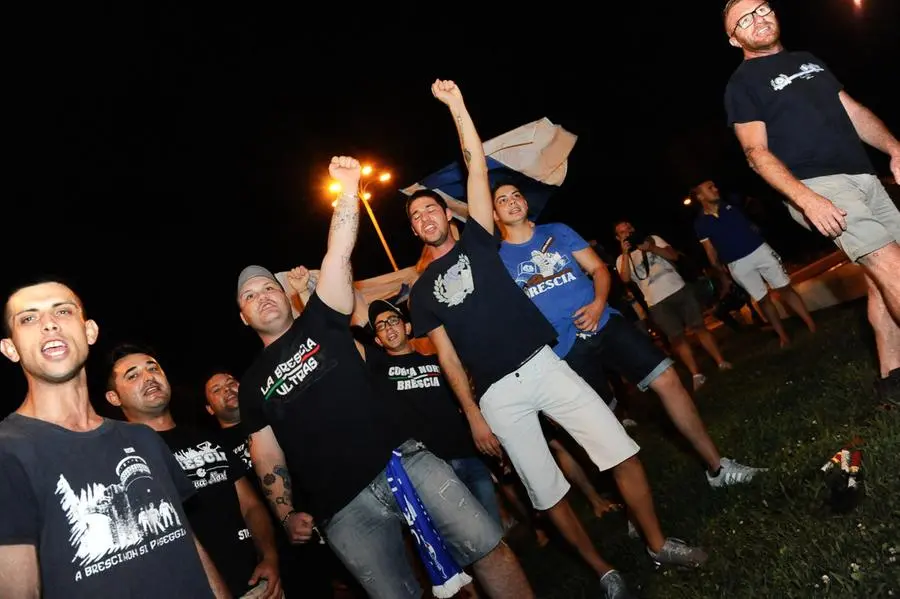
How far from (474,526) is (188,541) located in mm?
1464

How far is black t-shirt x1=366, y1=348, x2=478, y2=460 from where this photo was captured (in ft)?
17.4

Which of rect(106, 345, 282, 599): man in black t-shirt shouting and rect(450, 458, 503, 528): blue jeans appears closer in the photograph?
rect(106, 345, 282, 599): man in black t-shirt shouting

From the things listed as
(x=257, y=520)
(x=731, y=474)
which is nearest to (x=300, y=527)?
(x=257, y=520)

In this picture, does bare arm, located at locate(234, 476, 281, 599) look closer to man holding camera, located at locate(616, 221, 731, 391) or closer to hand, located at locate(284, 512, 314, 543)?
hand, located at locate(284, 512, 314, 543)

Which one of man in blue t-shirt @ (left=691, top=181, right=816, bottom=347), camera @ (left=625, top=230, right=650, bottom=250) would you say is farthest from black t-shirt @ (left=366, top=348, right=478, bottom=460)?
man in blue t-shirt @ (left=691, top=181, right=816, bottom=347)

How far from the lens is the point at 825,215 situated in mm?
3549

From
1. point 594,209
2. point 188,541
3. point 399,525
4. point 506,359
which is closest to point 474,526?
point 399,525

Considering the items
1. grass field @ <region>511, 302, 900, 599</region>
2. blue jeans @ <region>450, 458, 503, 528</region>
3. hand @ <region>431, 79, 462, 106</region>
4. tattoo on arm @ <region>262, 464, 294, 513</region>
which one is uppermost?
hand @ <region>431, 79, 462, 106</region>

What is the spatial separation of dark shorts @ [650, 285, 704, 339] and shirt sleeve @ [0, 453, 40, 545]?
323 inches

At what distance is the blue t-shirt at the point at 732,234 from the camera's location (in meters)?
8.57

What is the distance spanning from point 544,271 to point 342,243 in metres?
1.74

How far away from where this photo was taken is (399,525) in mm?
3752

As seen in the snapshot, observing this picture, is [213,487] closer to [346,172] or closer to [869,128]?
[346,172]

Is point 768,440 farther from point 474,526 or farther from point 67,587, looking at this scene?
point 67,587
